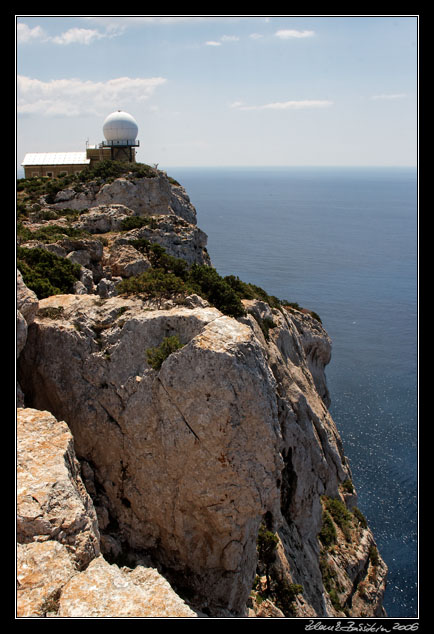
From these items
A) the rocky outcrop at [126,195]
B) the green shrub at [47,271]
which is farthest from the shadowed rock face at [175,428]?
the rocky outcrop at [126,195]

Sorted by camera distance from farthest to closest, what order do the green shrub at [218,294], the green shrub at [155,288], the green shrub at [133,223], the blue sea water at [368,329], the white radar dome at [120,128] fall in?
1. the white radar dome at [120,128]
2. the blue sea water at [368,329]
3. the green shrub at [133,223]
4. the green shrub at [218,294]
5. the green shrub at [155,288]

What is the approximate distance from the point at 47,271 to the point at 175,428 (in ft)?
36.3

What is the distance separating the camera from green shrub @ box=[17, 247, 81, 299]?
1998 cm

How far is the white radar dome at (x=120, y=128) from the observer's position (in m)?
56.4

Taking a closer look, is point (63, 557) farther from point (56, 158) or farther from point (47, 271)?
point (56, 158)

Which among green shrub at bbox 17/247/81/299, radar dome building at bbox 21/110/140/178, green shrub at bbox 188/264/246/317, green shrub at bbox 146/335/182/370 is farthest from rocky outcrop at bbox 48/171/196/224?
green shrub at bbox 146/335/182/370

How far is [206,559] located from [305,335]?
27215 millimetres

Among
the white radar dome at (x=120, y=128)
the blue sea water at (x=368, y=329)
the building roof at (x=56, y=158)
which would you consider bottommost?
the blue sea water at (x=368, y=329)

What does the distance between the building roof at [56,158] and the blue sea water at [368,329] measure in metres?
44.5

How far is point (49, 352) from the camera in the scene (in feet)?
52.5

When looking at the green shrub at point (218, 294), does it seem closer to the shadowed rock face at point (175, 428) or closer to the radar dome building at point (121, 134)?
the shadowed rock face at point (175, 428)

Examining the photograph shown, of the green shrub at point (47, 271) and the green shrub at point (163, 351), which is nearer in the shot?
the green shrub at point (163, 351)

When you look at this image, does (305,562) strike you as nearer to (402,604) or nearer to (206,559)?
(206,559)

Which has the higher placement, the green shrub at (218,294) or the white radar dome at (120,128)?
the white radar dome at (120,128)
